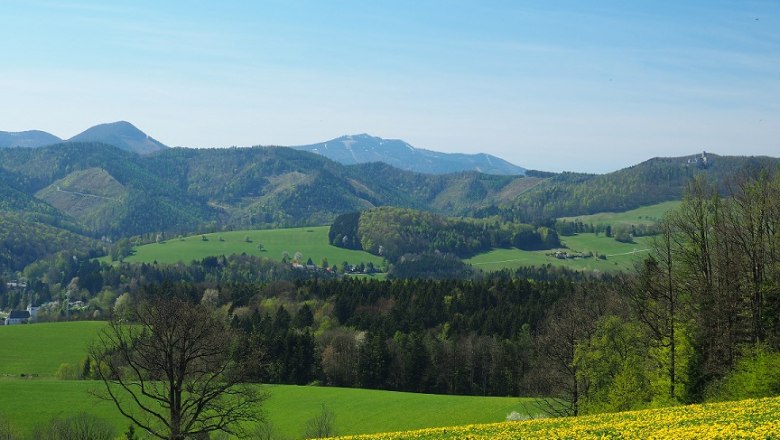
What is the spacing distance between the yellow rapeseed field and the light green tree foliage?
508 inches

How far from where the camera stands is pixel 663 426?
90.8 feet

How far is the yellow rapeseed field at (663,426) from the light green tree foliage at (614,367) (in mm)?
12900

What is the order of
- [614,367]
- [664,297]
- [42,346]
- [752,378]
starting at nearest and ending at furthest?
[752,378] < [664,297] < [614,367] < [42,346]

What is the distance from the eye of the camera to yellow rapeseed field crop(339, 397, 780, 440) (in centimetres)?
2412

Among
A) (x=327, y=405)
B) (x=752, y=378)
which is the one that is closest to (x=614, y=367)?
(x=752, y=378)

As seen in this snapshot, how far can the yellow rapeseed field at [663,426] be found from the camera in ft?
79.2

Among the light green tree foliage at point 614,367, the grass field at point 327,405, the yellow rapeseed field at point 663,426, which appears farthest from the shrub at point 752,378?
the grass field at point 327,405

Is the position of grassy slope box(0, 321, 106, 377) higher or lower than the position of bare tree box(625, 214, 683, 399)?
lower

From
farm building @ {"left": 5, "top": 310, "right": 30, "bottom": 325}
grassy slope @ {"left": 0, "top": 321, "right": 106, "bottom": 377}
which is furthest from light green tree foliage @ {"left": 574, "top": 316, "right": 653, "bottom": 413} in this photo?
farm building @ {"left": 5, "top": 310, "right": 30, "bottom": 325}

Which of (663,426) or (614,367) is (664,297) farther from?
(663,426)

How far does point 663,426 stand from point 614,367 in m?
26.1

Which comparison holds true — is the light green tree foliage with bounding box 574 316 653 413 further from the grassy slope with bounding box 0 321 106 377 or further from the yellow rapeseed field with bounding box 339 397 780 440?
the grassy slope with bounding box 0 321 106 377

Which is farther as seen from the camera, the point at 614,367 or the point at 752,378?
the point at 614,367

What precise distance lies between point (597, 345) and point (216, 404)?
26.6m
